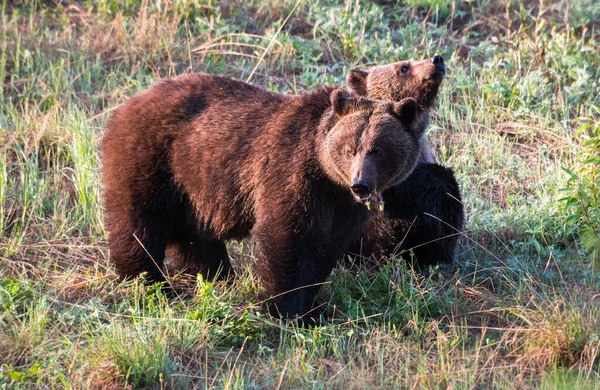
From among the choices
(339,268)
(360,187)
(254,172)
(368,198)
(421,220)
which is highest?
(360,187)

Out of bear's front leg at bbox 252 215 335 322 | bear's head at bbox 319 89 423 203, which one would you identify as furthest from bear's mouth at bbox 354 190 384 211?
A: bear's front leg at bbox 252 215 335 322

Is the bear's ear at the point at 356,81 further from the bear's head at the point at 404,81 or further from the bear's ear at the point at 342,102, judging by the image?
the bear's ear at the point at 342,102

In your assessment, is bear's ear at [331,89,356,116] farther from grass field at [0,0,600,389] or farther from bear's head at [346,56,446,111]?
bear's head at [346,56,446,111]

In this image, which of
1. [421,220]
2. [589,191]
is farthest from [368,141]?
[589,191]

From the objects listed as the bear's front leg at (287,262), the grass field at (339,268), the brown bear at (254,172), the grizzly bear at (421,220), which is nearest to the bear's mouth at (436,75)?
the grizzly bear at (421,220)

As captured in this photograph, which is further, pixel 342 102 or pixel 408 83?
pixel 408 83

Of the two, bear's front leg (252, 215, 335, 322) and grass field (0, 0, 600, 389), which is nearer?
grass field (0, 0, 600, 389)

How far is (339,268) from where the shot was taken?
6.61 meters

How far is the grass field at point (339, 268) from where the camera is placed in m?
5.16

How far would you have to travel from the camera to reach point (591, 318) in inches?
206

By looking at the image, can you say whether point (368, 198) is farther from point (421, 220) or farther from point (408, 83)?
point (408, 83)

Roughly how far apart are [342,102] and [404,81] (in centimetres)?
203

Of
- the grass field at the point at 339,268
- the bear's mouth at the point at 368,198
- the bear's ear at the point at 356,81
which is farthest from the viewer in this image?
the bear's ear at the point at 356,81

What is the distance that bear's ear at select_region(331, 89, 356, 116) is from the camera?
18.7 ft
